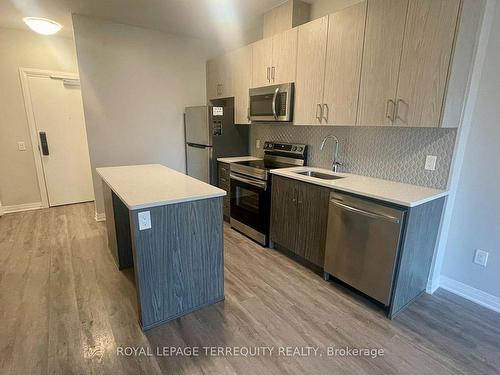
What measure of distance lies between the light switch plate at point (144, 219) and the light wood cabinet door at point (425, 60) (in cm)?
191

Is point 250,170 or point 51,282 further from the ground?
point 250,170

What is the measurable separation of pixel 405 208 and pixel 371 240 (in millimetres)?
351

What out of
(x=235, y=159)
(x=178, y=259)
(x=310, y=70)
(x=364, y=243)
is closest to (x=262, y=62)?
(x=310, y=70)

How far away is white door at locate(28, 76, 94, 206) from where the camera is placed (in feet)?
13.6

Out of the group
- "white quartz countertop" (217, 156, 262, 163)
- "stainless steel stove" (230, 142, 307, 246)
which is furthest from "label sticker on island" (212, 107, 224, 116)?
"stainless steel stove" (230, 142, 307, 246)

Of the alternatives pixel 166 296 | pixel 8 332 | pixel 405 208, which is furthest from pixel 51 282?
pixel 405 208

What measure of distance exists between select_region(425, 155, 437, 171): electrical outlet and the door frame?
4.94 m

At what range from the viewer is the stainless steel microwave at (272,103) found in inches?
114

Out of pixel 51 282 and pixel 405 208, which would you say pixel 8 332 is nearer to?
pixel 51 282

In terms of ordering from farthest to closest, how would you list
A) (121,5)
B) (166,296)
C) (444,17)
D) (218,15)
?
(218,15), (121,5), (166,296), (444,17)

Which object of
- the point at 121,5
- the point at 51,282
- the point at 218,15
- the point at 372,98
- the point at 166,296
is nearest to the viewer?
the point at 166,296

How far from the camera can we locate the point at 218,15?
336cm

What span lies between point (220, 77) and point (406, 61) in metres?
2.68

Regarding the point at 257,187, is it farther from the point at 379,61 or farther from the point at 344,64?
the point at 379,61
